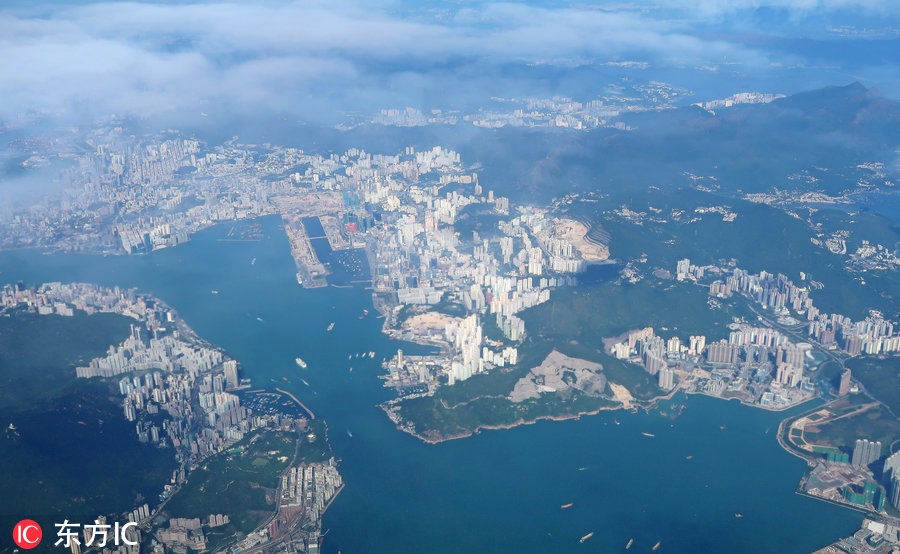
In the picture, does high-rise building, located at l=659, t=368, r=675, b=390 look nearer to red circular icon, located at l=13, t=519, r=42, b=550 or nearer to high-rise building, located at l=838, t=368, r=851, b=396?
high-rise building, located at l=838, t=368, r=851, b=396

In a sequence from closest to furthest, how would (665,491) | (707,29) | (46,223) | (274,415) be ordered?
(665,491) → (274,415) → (46,223) → (707,29)

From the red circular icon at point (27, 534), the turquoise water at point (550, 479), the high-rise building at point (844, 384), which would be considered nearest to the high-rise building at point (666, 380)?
the turquoise water at point (550, 479)

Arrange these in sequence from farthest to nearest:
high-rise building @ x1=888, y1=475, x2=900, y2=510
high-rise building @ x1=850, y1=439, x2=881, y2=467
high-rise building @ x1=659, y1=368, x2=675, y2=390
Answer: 1. high-rise building @ x1=659, y1=368, x2=675, y2=390
2. high-rise building @ x1=850, y1=439, x2=881, y2=467
3. high-rise building @ x1=888, y1=475, x2=900, y2=510

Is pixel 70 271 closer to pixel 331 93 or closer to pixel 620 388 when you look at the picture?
pixel 620 388

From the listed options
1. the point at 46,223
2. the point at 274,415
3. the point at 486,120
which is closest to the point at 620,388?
the point at 274,415

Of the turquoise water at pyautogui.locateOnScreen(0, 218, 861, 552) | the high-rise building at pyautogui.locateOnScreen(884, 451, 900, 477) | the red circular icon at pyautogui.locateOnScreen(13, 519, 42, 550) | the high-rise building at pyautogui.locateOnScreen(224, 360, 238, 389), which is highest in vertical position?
the high-rise building at pyautogui.locateOnScreen(224, 360, 238, 389)

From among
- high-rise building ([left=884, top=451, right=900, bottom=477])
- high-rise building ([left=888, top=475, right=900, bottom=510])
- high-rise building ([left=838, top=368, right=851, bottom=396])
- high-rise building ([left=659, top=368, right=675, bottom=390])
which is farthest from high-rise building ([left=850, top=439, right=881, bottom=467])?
high-rise building ([left=659, top=368, right=675, bottom=390])
